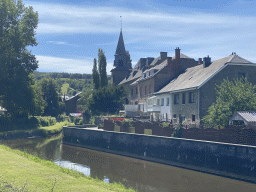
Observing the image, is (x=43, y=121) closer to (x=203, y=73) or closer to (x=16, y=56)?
(x=16, y=56)

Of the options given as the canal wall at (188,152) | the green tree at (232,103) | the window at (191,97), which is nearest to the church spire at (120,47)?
the window at (191,97)

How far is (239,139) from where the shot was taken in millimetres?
18656

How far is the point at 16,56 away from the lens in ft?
134

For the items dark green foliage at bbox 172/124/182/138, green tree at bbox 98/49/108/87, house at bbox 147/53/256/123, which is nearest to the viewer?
dark green foliage at bbox 172/124/182/138

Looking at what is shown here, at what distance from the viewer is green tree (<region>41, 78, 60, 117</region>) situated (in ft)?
Answer: 245

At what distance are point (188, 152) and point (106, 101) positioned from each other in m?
32.4

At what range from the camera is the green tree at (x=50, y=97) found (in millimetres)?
74562

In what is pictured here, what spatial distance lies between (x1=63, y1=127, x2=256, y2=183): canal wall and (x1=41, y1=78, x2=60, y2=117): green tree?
4723cm

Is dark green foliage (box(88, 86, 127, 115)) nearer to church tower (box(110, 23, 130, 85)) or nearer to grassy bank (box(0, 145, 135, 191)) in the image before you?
church tower (box(110, 23, 130, 85))

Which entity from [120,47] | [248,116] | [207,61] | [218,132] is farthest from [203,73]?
[120,47]

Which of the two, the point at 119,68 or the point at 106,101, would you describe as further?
the point at 119,68

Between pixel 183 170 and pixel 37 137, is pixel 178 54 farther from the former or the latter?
pixel 183 170

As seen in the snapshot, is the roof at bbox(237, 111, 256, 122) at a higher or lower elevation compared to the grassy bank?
higher

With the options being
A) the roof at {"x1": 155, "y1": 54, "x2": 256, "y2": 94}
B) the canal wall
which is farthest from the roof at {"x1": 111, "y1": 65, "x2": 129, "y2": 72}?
the canal wall
